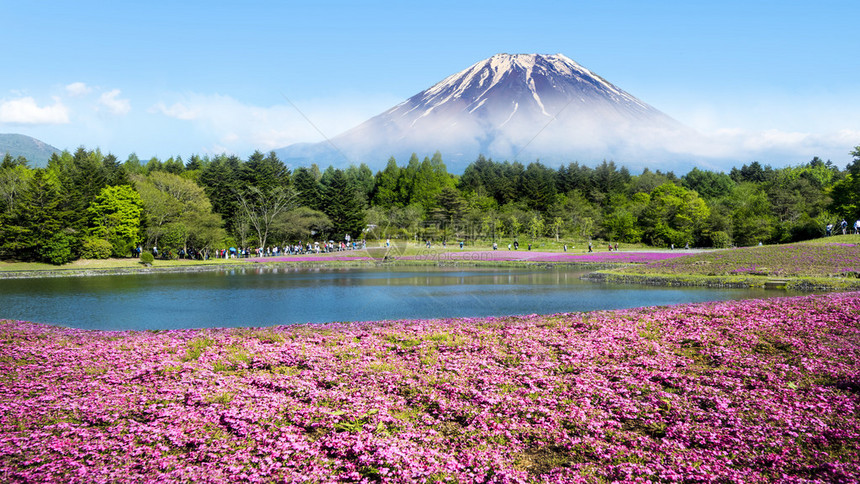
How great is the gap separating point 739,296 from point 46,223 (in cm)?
5576

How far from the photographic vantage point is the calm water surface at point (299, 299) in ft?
64.1

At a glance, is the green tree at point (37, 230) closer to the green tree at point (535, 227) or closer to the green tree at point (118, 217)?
the green tree at point (118, 217)

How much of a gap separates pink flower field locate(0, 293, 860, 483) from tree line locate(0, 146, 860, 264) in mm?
49511

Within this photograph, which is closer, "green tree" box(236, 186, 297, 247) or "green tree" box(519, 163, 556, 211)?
"green tree" box(236, 186, 297, 247)

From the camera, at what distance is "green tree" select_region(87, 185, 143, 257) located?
56.8 metres

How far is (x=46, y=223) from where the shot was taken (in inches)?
1949

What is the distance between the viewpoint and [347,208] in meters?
86.1

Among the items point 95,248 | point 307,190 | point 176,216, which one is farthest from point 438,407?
point 307,190

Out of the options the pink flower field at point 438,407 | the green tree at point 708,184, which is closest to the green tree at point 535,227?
the green tree at point 708,184

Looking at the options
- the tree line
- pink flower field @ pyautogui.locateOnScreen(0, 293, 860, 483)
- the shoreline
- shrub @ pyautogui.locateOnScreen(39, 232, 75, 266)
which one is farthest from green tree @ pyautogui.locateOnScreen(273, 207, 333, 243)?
pink flower field @ pyautogui.locateOnScreen(0, 293, 860, 483)

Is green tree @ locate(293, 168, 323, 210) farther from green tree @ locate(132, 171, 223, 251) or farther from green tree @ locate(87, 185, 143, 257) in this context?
green tree @ locate(87, 185, 143, 257)

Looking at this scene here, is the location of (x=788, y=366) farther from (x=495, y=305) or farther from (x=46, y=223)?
(x=46, y=223)

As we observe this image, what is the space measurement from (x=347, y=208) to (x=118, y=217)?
34691 mm

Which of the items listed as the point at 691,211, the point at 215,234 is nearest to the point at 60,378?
the point at 215,234
